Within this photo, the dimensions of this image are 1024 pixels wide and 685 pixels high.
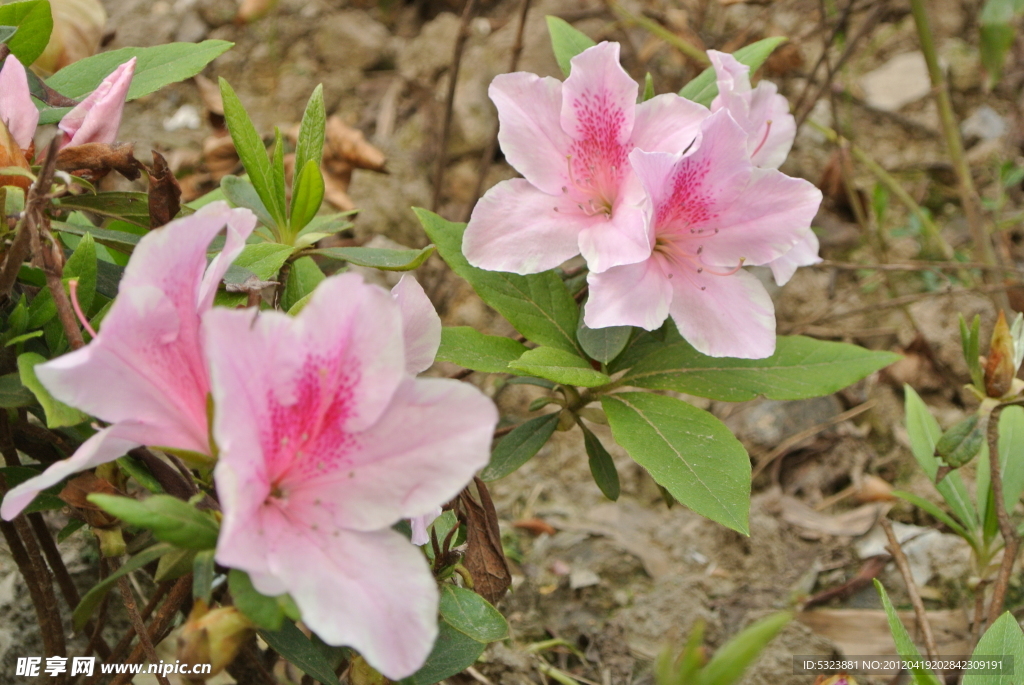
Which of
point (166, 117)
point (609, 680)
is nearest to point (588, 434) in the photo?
point (609, 680)

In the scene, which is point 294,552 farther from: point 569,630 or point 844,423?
point 844,423

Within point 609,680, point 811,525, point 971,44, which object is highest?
point 971,44

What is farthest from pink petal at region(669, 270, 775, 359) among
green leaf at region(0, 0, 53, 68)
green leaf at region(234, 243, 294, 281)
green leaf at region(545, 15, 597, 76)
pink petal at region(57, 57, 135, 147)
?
green leaf at region(0, 0, 53, 68)

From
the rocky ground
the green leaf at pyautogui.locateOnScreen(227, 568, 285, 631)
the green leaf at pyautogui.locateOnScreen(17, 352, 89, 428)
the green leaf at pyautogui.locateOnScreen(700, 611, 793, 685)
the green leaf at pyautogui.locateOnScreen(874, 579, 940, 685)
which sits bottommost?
the rocky ground

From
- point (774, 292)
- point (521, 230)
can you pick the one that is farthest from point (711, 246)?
point (774, 292)

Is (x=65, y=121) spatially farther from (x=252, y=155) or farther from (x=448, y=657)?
(x=448, y=657)

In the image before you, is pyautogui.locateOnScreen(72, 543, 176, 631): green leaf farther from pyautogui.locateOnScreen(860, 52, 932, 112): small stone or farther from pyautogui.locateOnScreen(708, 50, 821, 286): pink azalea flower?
pyautogui.locateOnScreen(860, 52, 932, 112): small stone
